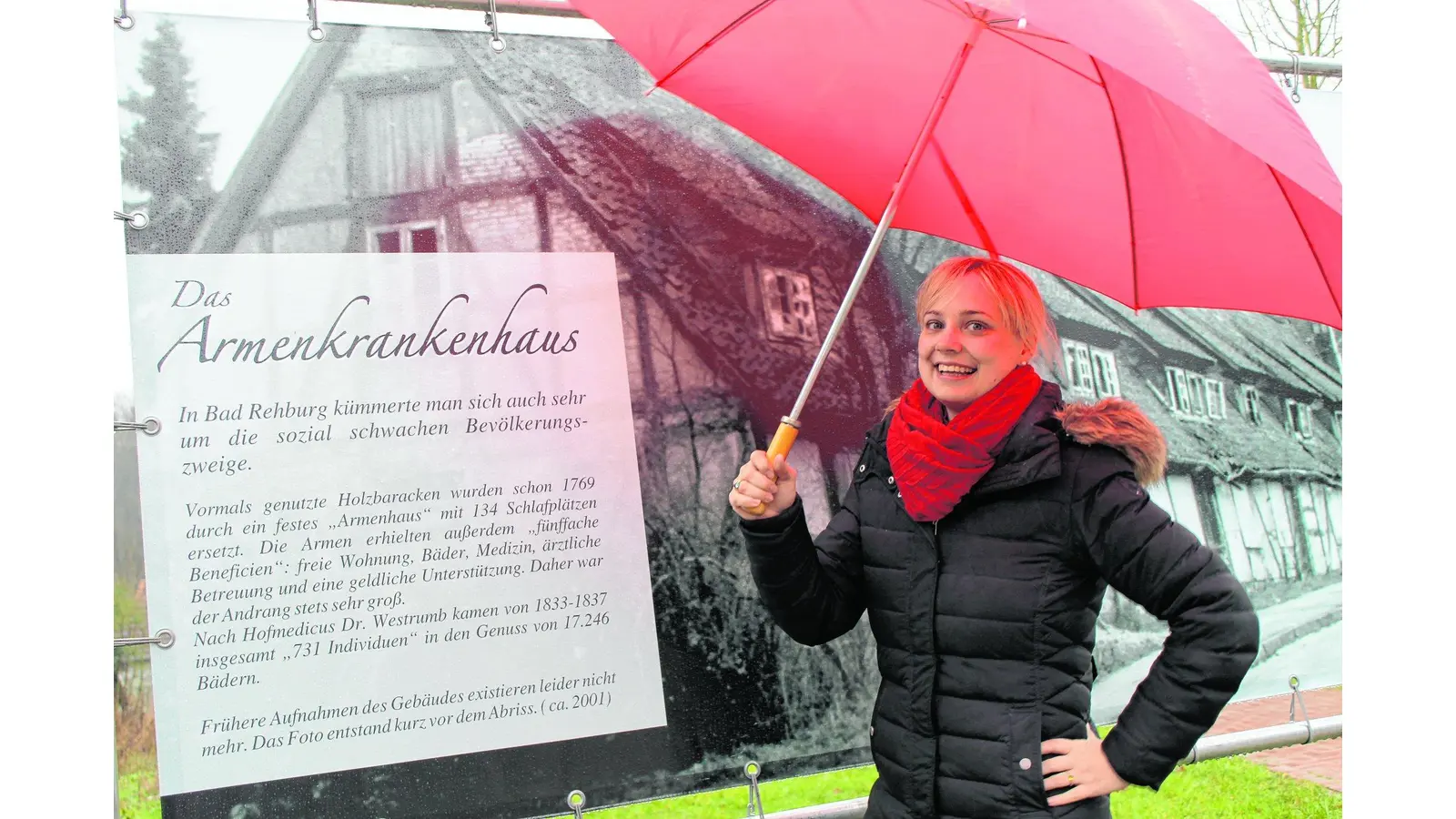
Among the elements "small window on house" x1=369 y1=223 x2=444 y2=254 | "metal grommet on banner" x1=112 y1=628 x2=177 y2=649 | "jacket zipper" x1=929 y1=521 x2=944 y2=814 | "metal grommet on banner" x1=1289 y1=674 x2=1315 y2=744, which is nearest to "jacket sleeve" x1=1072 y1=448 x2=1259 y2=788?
"jacket zipper" x1=929 y1=521 x2=944 y2=814

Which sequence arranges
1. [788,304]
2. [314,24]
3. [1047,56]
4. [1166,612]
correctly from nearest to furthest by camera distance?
[1166,612] < [1047,56] < [314,24] < [788,304]

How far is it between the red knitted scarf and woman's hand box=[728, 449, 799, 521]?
21cm

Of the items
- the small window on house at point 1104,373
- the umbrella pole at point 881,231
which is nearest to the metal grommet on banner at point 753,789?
the umbrella pole at point 881,231

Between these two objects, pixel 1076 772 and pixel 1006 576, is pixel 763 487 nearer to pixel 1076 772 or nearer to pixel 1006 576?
pixel 1006 576

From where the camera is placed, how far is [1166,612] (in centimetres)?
184

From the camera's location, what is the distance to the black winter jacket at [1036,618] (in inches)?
70.8

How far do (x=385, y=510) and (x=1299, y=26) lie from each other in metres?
3.17

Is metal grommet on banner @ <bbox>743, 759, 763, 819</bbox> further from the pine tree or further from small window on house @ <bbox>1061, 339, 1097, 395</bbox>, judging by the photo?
the pine tree

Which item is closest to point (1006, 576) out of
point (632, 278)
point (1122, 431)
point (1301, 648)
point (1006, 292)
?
point (1122, 431)

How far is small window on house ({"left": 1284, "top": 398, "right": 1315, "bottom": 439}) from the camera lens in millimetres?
3328

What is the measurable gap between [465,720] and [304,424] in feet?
2.53

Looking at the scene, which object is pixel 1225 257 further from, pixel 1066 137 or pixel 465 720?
pixel 465 720

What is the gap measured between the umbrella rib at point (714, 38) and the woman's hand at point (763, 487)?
2.78ft

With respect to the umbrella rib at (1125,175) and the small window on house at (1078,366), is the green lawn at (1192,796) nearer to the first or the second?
the small window on house at (1078,366)
